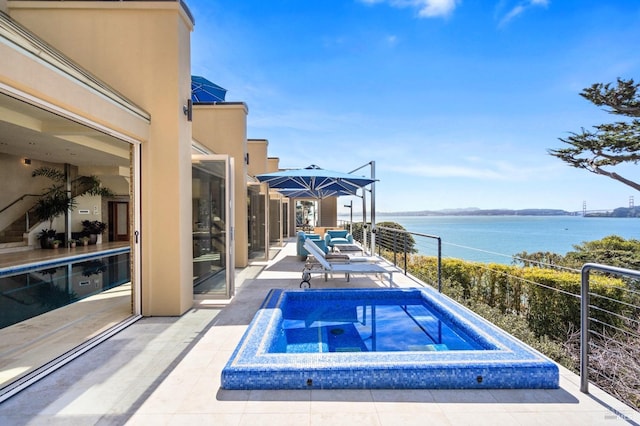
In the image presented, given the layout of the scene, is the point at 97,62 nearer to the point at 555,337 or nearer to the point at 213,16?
the point at 213,16

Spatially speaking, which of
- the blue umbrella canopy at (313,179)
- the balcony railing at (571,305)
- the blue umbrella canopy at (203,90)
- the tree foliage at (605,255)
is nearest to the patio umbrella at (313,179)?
the blue umbrella canopy at (313,179)

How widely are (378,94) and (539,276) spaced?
529 inches

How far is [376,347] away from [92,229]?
48.2ft

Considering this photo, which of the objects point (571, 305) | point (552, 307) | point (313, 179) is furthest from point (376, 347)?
point (313, 179)

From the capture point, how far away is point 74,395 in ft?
8.18

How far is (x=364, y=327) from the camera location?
4.44 metres

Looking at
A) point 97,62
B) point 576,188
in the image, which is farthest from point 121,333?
point 576,188

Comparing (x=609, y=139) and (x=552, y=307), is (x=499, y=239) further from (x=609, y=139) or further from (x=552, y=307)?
(x=552, y=307)

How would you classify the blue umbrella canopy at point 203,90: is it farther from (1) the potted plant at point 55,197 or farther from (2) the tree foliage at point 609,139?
(2) the tree foliage at point 609,139

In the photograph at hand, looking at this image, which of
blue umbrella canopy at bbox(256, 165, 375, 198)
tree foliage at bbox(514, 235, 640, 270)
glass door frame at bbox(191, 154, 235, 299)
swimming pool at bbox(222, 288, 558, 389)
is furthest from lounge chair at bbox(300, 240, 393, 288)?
tree foliage at bbox(514, 235, 640, 270)

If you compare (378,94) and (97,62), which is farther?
(378,94)

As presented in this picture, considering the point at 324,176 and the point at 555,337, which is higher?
the point at 324,176

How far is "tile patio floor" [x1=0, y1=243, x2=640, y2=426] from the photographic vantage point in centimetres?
219

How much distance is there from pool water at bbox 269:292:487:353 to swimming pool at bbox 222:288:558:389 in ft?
0.04
